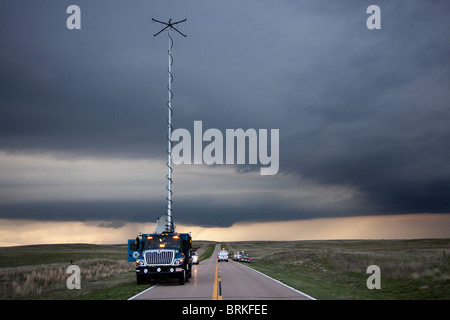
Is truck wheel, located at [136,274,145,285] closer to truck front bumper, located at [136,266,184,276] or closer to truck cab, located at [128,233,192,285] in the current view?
truck cab, located at [128,233,192,285]

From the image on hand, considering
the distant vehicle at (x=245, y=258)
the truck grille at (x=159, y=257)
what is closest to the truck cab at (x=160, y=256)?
the truck grille at (x=159, y=257)

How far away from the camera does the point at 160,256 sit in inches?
928

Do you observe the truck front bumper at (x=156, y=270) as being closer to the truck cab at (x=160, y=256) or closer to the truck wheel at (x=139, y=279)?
the truck cab at (x=160, y=256)

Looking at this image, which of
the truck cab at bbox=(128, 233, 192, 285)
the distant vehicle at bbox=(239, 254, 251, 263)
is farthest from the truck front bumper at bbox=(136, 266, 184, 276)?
the distant vehicle at bbox=(239, 254, 251, 263)

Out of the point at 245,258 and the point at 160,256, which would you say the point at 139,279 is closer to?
the point at 160,256

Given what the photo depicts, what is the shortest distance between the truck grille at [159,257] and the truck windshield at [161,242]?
0.59 meters

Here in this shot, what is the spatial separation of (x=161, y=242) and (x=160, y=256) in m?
1.27

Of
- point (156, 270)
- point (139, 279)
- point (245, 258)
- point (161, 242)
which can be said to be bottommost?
point (245, 258)

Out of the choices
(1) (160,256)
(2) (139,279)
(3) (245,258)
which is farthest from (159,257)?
(3) (245,258)

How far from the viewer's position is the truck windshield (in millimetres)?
24391

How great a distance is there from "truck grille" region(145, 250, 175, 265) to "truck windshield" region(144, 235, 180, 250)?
591mm

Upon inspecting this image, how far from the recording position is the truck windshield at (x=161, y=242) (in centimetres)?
2439
